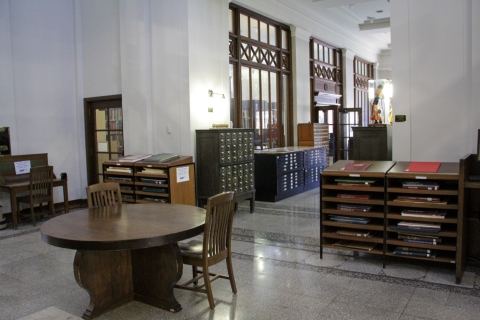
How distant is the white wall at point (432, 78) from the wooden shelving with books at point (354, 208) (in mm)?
639

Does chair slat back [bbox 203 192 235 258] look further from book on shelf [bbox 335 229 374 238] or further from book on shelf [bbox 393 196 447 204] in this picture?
book on shelf [bbox 393 196 447 204]

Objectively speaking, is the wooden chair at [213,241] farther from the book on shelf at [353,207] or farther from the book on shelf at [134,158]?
the book on shelf at [134,158]

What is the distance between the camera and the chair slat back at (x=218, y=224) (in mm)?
3061

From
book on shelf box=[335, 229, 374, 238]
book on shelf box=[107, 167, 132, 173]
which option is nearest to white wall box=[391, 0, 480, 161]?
book on shelf box=[335, 229, 374, 238]

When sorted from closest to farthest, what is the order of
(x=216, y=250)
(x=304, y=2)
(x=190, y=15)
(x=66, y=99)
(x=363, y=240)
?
(x=216, y=250)
(x=363, y=240)
(x=190, y=15)
(x=66, y=99)
(x=304, y=2)

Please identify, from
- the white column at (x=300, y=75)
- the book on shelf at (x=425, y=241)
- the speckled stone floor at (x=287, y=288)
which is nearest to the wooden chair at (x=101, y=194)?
the speckled stone floor at (x=287, y=288)

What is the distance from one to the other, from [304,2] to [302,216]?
5660 mm

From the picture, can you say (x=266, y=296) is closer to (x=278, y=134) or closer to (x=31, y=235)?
(x=31, y=235)

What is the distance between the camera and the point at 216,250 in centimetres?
326

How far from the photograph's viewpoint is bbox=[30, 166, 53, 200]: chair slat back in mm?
6227

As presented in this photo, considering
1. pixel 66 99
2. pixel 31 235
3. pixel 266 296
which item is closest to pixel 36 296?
pixel 266 296

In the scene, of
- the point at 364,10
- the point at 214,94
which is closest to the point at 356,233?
the point at 214,94

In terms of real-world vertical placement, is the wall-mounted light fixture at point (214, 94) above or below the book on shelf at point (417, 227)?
above

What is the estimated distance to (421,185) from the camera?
382 centimetres
